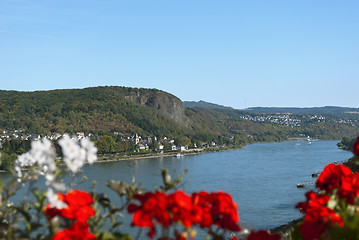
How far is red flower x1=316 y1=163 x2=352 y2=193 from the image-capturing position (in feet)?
7.38

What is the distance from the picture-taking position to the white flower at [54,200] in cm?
162

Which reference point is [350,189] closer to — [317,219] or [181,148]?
[317,219]

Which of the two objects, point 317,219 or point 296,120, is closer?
point 317,219

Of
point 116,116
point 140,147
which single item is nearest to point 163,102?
point 116,116

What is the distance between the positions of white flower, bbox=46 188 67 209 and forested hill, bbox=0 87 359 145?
6298 cm

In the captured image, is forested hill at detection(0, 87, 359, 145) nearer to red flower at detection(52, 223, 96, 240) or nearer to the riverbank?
the riverbank

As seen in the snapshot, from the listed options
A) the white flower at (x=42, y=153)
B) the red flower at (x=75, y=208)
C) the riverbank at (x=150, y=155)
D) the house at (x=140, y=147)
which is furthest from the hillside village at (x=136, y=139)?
the white flower at (x=42, y=153)

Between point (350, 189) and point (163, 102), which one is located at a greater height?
point (163, 102)

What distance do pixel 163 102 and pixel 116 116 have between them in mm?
18949

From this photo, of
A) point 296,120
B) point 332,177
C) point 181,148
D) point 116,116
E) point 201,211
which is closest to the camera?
point 201,211

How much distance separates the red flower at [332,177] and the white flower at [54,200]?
132cm

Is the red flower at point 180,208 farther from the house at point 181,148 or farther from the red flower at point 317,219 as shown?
the house at point 181,148

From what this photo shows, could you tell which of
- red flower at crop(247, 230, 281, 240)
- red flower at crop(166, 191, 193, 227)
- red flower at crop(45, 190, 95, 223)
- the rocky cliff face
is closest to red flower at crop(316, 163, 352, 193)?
red flower at crop(247, 230, 281, 240)

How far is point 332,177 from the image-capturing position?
2279mm
